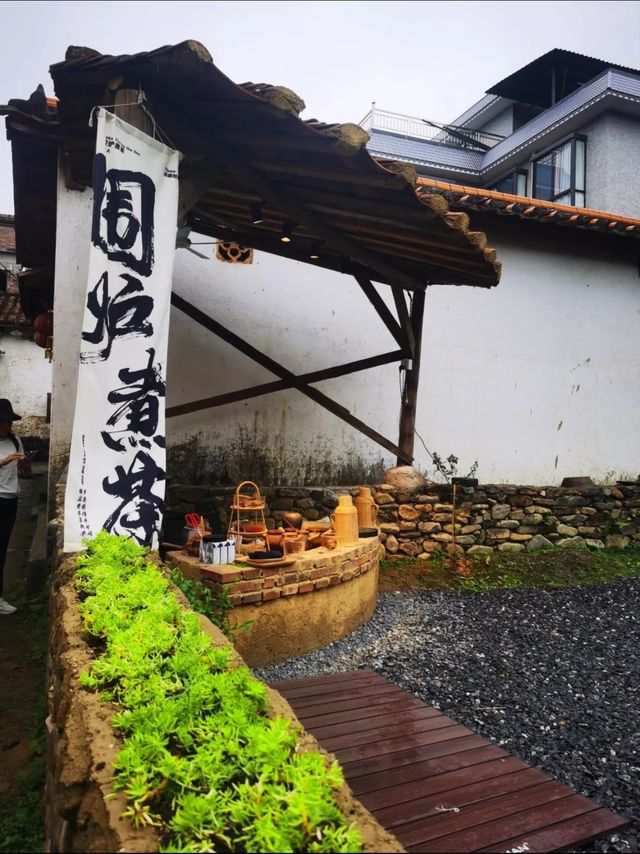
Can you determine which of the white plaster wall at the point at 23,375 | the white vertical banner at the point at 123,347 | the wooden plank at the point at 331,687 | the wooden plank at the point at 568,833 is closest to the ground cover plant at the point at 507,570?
the wooden plank at the point at 331,687

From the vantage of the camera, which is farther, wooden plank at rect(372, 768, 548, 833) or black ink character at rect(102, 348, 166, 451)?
black ink character at rect(102, 348, 166, 451)

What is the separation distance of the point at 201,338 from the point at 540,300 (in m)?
5.71

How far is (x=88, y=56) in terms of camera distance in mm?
3900

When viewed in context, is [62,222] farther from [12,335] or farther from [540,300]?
[12,335]

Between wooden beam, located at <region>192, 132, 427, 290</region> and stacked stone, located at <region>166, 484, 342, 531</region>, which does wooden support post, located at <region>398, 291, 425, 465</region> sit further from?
stacked stone, located at <region>166, 484, 342, 531</region>

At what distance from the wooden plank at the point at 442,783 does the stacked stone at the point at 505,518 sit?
475 centimetres

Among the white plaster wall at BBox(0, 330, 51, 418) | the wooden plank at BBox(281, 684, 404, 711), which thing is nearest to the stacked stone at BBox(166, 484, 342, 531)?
the wooden plank at BBox(281, 684, 404, 711)

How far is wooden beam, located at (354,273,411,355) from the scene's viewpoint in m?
7.20

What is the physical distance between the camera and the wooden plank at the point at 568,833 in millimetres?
2197

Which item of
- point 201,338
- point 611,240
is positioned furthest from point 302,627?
point 611,240

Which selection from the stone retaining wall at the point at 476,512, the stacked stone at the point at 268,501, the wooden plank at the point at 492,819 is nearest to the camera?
the wooden plank at the point at 492,819

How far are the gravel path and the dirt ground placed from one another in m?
1.53

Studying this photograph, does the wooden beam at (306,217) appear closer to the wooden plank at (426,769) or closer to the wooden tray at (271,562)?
the wooden tray at (271,562)

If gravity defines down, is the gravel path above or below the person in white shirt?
below
